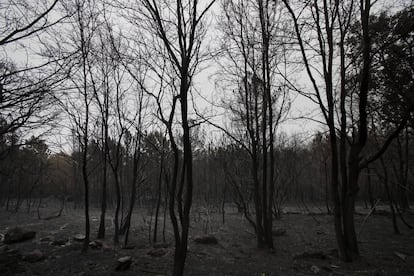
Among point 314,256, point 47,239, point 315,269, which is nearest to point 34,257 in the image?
point 47,239

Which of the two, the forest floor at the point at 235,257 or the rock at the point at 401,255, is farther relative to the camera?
the rock at the point at 401,255

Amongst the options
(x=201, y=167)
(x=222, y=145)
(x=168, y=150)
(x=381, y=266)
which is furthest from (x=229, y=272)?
(x=201, y=167)

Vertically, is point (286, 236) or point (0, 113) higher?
point (0, 113)

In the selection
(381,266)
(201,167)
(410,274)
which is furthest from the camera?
(201,167)

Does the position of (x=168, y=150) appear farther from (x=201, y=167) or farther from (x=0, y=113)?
(x=201, y=167)

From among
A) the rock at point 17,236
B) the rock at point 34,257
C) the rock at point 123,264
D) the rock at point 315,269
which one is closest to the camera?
the rock at point 315,269

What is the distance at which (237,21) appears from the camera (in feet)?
28.8

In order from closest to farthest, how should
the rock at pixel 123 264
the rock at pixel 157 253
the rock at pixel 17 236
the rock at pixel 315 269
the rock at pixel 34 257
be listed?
the rock at pixel 315 269, the rock at pixel 123 264, the rock at pixel 34 257, the rock at pixel 157 253, the rock at pixel 17 236

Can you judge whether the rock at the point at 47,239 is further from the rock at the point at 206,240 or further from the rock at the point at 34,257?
the rock at the point at 206,240

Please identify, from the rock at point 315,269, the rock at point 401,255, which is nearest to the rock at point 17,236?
A: the rock at point 315,269

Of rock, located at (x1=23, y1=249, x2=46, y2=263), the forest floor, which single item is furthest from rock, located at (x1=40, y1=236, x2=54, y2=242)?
rock, located at (x1=23, y1=249, x2=46, y2=263)

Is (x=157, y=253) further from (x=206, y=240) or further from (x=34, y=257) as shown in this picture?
(x=34, y=257)

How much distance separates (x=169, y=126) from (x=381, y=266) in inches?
222

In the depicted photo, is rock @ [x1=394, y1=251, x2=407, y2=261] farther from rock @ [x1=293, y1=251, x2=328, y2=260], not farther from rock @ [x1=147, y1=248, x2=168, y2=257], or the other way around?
rock @ [x1=147, y1=248, x2=168, y2=257]
